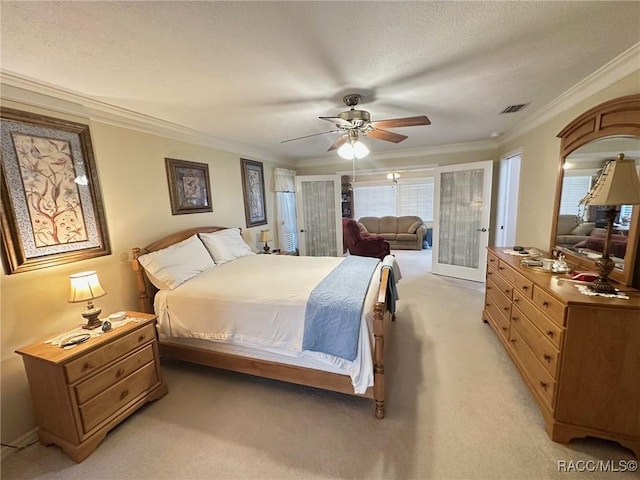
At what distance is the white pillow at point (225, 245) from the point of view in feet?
10.8

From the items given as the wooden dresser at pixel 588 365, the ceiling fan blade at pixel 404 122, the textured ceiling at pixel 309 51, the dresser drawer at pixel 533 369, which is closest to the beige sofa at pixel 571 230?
the wooden dresser at pixel 588 365

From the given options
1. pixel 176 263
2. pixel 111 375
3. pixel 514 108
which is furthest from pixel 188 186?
pixel 514 108

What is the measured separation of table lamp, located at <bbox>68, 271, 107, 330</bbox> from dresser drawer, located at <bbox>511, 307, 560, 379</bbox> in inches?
121

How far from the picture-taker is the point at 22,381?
187 cm

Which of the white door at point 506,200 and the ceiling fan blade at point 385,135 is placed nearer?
the ceiling fan blade at point 385,135

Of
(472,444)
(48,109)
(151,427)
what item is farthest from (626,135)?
(48,109)

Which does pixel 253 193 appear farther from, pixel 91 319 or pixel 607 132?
pixel 607 132

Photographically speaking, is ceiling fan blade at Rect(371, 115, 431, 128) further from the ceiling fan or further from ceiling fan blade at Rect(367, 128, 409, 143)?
ceiling fan blade at Rect(367, 128, 409, 143)

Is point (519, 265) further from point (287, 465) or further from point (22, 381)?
point (22, 381)

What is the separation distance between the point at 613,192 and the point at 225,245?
→ 11.6 feet

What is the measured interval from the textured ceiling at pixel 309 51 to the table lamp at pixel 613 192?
0.77m

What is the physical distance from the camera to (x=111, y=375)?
1861 millimetres

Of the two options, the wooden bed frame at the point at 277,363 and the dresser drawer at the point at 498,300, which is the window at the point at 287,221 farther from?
the dresser drawer at the point at 498,300

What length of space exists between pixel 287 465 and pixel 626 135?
10.1 feet
